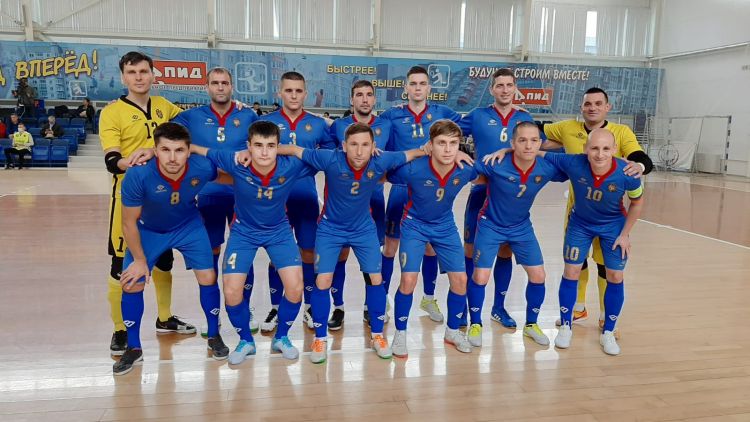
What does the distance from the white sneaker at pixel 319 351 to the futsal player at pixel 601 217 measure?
71.3 inches

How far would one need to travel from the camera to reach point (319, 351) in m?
3.66

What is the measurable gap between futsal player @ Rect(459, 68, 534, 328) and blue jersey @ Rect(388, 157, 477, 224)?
669 mm

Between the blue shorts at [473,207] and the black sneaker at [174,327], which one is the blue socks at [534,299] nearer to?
the blue shorts at [473,207]

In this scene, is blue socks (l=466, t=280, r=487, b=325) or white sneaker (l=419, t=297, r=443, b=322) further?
white sneaker (l=419, t=297, r=443, b=322)

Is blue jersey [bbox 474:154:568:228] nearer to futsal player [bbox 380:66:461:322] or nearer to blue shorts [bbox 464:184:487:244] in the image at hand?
blue shorts [bbox 464:184:487:244]

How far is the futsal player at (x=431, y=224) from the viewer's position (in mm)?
3729

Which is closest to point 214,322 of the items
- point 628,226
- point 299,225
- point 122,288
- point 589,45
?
point 122,288

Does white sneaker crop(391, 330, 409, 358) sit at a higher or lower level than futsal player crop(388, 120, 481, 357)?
lower

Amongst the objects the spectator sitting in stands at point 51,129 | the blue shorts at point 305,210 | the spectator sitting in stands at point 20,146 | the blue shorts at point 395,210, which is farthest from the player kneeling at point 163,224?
the spectator sitting in stands at point 51,129

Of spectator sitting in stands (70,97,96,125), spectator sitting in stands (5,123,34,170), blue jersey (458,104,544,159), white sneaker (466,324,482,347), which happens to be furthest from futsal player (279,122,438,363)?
spectator sitting in stands (70,97,96,125)

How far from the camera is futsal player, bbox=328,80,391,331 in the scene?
166 inches

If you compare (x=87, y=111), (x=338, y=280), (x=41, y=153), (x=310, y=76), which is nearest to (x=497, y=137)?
(x=338, y=280)

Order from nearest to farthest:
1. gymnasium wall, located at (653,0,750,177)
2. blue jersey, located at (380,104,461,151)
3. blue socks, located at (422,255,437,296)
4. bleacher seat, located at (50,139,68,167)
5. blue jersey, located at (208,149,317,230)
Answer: blue jersey, located at (208,149,317,230) → blue jersey, located at (380,104,461,151) → blue socks, located at (422,255,437,296) → bleacher seat, located at (50,139,68,167) → gymnasium wall, located at (653,0,750,177)

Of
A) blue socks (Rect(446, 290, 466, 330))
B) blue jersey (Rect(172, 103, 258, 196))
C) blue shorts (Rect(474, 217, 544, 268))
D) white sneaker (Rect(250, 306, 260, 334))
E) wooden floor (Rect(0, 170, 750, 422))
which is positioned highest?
blue jersey (Rect(172, 103, 258, 196))
